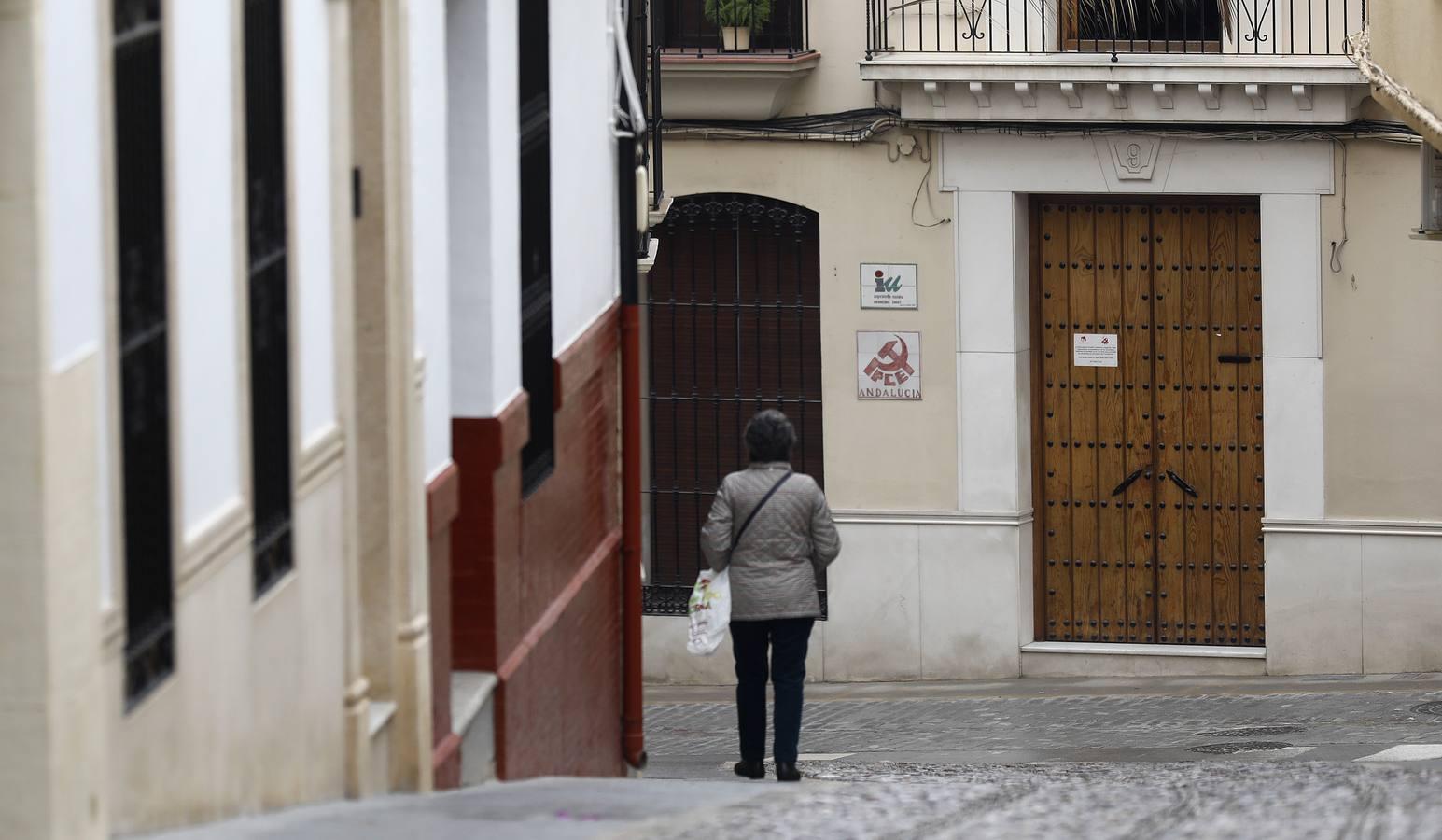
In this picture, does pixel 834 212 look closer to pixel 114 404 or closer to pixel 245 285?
pixel 245 285

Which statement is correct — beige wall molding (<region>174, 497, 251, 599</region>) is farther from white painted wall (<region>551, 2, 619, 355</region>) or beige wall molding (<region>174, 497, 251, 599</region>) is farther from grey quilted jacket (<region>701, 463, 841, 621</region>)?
grey quilted jacket (<region>701, 463, 841, 621</region>)

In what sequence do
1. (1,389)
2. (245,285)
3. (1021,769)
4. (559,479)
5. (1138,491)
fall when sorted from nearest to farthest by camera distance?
1. (1,389)
2. (245,285)
3. (559,479)
4. (1021,769)
5. (1138,491)

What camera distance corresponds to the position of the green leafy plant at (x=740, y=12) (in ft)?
49.0

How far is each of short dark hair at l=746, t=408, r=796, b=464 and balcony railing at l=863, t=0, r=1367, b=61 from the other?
5.51 meters

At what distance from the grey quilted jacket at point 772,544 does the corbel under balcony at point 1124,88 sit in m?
5.55

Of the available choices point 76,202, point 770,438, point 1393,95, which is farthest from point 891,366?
point 76,202

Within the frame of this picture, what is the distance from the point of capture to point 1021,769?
1143cm

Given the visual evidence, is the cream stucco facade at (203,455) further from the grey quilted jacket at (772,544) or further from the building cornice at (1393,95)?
the building cornice at (1393,95)

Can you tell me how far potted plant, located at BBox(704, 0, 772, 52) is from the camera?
588 inches

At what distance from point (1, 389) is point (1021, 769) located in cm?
806

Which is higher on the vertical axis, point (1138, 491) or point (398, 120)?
point (398, 120)

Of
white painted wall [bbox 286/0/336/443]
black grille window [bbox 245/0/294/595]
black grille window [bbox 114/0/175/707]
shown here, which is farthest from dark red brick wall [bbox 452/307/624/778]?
black grille window [bbox 114/0/175/707]

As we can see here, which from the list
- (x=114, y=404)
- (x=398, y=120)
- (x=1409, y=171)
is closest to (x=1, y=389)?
(x=114, y=404)

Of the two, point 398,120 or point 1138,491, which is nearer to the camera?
point 398,120
